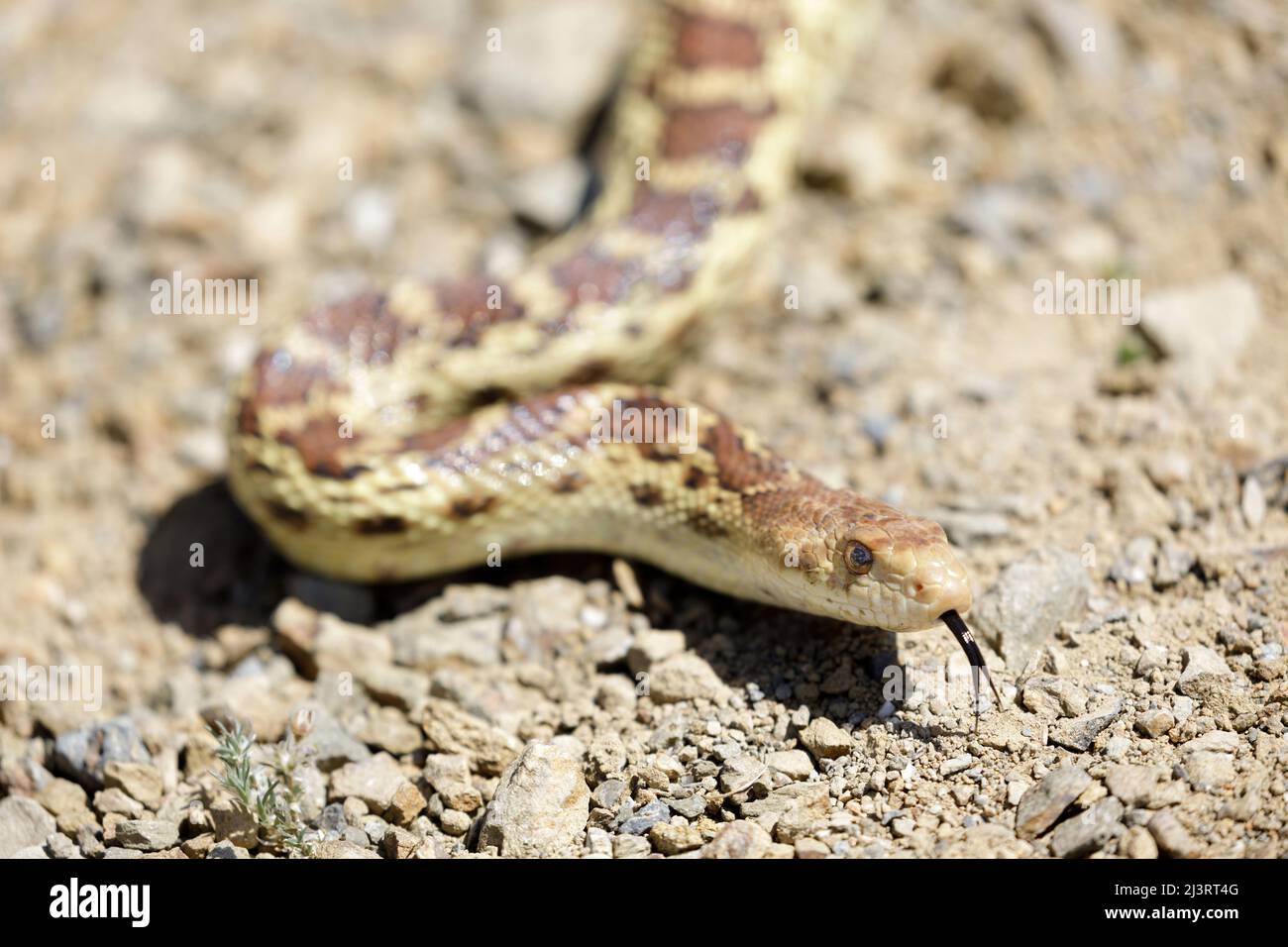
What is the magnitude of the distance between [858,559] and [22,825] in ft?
12.2

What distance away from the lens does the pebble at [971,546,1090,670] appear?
15.8 feet

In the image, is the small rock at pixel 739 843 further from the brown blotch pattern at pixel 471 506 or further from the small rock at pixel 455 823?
the brown blotch pattern at pixel 471 506

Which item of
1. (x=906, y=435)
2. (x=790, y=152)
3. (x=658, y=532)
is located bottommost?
(x=658, y=532)

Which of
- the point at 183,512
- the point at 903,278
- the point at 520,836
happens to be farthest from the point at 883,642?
the point at 183,512

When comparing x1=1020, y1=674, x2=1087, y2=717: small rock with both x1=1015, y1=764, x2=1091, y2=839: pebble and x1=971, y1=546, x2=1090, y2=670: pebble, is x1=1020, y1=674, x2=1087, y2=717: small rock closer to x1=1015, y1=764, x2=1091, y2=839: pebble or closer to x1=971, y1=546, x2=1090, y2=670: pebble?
x1=971, y1=546, x2=1090, y2=670: pebble

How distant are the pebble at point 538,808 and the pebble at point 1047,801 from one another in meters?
1.37

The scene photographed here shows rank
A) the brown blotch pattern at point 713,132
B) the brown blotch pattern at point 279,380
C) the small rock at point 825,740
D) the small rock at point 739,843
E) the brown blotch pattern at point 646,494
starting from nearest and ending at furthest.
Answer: the small rock at point 739,843, the small rock at point 825,740, the brown blotch pattern at point 646,494, the brown blotch pattern at point 279,380, the brown blotch pattern at point 713,132

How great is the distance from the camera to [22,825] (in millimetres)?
4844

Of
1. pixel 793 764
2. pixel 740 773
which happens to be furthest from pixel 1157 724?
pixel 740 773

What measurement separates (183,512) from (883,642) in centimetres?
409

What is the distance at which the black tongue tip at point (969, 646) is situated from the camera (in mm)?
4477

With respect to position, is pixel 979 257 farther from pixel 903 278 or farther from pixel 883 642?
pixel 883 642

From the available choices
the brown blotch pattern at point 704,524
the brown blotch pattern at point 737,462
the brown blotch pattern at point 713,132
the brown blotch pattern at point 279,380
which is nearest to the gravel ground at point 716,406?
the brown blotch pattern at point 704,524
